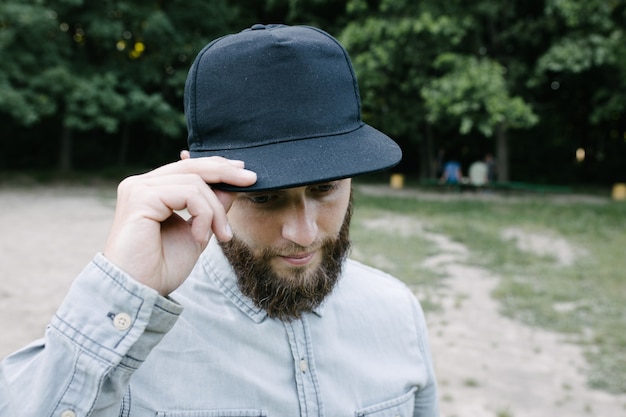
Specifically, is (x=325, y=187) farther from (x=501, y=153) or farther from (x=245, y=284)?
(x=501, y=153)

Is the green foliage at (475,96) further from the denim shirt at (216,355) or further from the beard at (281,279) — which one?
the beard at (281,279)

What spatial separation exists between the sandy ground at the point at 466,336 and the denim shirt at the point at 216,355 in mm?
3160

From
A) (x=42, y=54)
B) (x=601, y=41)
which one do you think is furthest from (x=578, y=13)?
(x=42, y=54)

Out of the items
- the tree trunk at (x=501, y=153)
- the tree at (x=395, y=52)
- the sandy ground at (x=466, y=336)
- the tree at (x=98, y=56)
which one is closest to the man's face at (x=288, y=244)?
the sandy ground at (x=466, y=336)

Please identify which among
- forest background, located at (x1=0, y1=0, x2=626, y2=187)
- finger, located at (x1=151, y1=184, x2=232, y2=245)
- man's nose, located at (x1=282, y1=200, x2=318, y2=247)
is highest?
forest background, located at (x1=0, y1=0, x2=626, y2=187)

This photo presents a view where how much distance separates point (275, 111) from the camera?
4.57ft

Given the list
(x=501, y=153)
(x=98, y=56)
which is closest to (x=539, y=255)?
(x=501, y=153)

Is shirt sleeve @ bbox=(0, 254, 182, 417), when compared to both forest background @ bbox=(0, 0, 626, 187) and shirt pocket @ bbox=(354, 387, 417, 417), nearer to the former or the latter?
shirt pocket @ bbox=(354, 387, 417, 417)

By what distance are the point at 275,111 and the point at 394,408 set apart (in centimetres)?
93

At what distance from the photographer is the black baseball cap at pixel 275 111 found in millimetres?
1376

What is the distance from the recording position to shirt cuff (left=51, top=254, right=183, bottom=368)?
1.21 m

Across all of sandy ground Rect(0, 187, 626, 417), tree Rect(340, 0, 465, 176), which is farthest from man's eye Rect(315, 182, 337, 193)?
tree Rect(340, 0, 465, 176)

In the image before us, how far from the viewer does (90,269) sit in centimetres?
123

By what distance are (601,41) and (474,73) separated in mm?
3475
